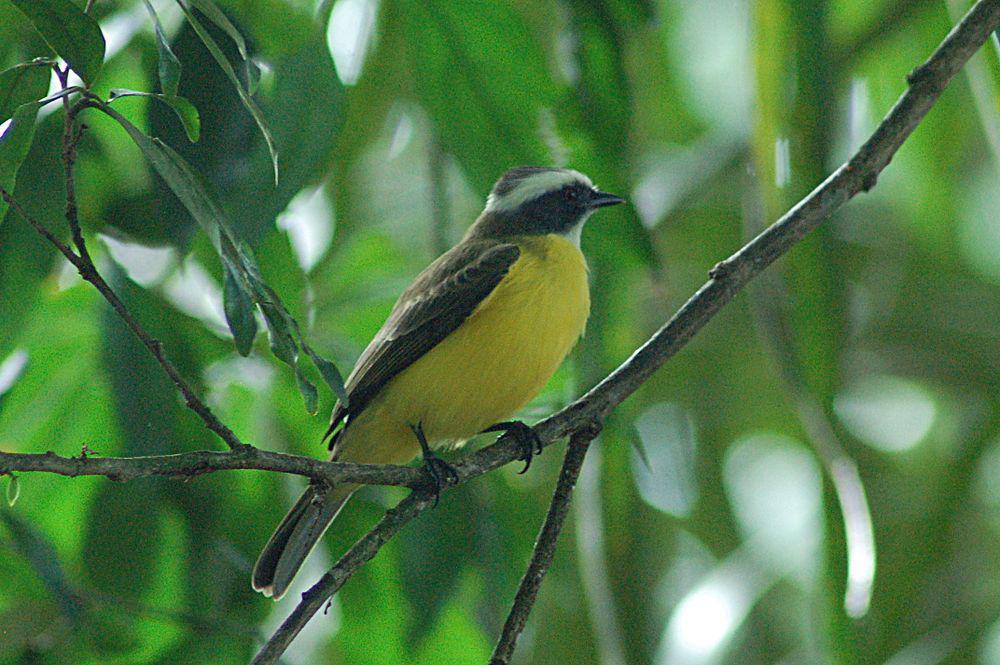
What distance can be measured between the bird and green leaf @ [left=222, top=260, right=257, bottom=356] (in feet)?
4.23

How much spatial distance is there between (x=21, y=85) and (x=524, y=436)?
1.35 m

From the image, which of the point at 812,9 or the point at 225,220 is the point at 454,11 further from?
the point at 225,220

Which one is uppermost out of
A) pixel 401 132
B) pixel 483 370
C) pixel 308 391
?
pixel 401 132

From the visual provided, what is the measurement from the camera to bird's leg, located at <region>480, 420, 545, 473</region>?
253 cm

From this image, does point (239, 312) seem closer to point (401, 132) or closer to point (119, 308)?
point (119, 308)

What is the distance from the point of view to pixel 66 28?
5.28ft

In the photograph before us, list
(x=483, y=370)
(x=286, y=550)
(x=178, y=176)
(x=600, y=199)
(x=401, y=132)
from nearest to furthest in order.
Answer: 1. (x=178, y=176)
2. (x=286, y=550)
3. (x=483, y=370)
4. (x=600, y=199)
5. (x=401, y=132)

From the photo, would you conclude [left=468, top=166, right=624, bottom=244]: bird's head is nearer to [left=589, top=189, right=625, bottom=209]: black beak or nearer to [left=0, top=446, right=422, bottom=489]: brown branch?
[left=589, top=189, right=625, bottom=209]: black beak

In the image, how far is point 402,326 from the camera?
3186 mm

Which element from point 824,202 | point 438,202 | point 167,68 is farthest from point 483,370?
point 167,68

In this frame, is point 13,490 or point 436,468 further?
point 436,468

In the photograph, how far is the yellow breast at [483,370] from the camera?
3133 millimetres

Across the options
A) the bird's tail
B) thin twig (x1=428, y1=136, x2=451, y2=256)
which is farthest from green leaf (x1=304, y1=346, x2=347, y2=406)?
thin twig (x1=428, y1=136, x2=451, y2=256)

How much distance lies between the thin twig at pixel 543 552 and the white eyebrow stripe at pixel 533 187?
1.62m
